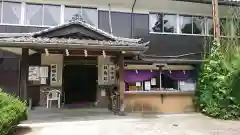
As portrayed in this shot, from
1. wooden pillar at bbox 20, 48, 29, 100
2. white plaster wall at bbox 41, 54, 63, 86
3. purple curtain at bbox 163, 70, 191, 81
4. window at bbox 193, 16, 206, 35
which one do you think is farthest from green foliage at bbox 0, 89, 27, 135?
window at bbox 193, 16, 206, 35

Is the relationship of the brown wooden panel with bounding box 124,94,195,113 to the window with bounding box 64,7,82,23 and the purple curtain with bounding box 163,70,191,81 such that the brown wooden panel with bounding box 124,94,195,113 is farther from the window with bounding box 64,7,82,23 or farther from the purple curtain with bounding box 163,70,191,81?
the window with bounding box 64,7,82,23

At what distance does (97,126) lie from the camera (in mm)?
9414

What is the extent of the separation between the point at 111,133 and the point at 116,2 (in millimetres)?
8803

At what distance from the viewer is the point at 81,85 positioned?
1530cm

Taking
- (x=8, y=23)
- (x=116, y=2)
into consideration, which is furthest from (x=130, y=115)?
(x=8, y=23)

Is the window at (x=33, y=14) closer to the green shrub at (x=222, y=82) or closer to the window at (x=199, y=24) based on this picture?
the green shrub at (x=222, y=82)

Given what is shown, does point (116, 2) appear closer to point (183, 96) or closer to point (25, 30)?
point (25, 30)

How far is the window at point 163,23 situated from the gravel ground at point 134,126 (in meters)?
6.61

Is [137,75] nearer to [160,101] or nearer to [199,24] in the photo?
[160,101]

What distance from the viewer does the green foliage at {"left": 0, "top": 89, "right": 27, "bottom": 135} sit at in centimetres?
691

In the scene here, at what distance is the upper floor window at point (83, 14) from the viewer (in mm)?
15016

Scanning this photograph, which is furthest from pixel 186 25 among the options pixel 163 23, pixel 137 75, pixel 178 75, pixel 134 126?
pixel 134 126

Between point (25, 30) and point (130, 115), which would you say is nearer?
point (130, 115)

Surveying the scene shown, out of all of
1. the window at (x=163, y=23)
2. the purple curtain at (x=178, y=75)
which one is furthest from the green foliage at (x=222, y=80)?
the window at (x=163, y=23)
